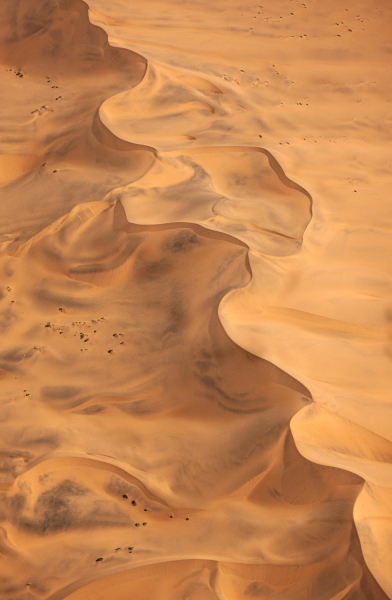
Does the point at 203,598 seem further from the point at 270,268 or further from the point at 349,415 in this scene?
the point at 270,268

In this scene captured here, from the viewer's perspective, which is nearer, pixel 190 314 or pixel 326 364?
pixel 326 364

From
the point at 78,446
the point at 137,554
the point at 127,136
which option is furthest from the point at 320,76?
the point at 137,554

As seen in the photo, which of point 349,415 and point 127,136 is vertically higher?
point 127,136
